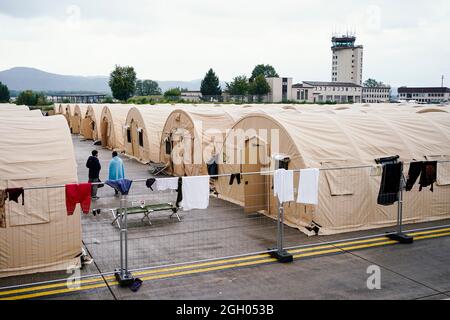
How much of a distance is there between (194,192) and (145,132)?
16.6 m

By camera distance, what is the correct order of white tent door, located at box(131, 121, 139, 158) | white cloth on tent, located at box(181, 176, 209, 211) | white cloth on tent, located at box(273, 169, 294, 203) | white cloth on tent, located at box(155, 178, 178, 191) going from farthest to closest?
1. white tent door, located at box(131, 121, 139, 158)
2. white cloth on tent, located at box(273, 169, 294, 203)
3. white cloth on tent, located at box(181, 176, 209, 211)
4. white cloth on tent, located at box(155, 178, 178, 191)

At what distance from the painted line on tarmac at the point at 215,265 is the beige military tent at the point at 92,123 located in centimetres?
2976

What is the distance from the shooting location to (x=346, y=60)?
491ft

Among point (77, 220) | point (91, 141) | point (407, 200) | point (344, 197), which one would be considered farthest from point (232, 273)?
point (91, 141)

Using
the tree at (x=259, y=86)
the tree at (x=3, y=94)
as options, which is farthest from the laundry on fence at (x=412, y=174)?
the tree at (x=3, y=94)

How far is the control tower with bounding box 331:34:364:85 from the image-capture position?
14650cm

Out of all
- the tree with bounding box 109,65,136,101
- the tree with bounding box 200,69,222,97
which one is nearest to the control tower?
the tree with bounding box 200,69,222,97

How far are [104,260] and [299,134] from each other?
6709 millimetres

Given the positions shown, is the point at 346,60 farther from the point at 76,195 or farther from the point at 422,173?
the point at 76,195

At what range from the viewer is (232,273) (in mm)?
9805

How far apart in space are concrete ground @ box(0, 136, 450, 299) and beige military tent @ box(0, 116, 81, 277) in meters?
0.40

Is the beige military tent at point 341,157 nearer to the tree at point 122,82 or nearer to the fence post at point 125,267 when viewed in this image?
the fence post at point 125,267

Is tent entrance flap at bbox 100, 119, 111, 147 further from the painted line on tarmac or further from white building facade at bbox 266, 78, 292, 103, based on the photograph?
white building facade at bbox 266, 78, 292, 103

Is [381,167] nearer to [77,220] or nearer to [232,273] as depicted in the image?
[232,273]
